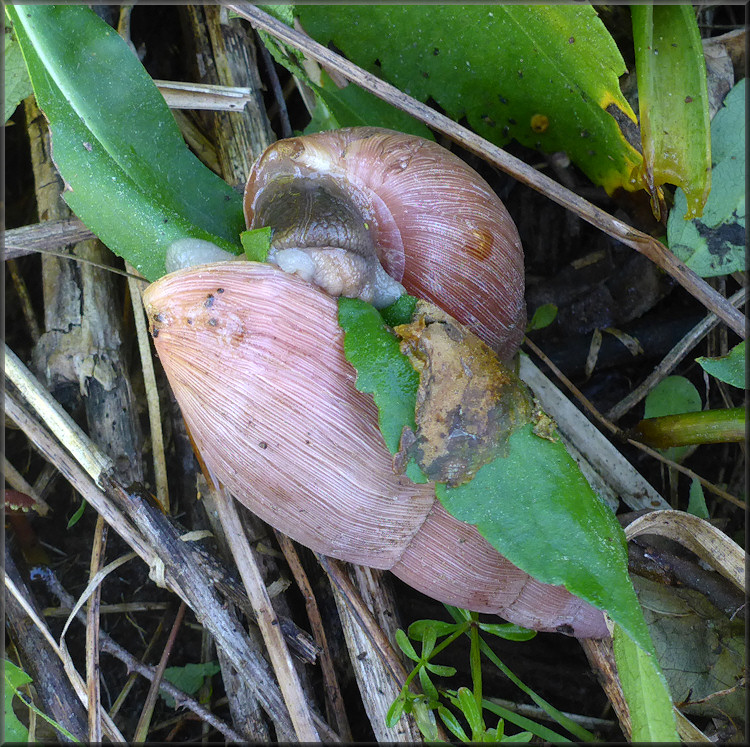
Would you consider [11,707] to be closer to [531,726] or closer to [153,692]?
[153,692]

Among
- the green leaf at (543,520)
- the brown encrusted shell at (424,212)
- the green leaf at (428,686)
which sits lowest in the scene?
the green leaf at (428,686)

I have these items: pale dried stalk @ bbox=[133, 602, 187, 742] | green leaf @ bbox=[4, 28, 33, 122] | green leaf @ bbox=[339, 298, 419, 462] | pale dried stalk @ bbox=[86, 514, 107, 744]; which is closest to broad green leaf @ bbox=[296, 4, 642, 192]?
green leaf @ bbox=[4, 28, 33, 122]

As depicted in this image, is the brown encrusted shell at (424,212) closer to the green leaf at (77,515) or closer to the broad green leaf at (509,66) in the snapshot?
the broad green leaf at (509,66)

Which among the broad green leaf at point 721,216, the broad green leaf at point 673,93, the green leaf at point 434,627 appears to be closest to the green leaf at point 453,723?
the green leaf at point 434,627

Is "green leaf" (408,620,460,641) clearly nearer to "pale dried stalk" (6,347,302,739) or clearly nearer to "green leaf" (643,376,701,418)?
"pale dried stalk" (6,347,302,739)

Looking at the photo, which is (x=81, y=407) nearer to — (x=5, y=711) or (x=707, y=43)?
(x=5, y=711)

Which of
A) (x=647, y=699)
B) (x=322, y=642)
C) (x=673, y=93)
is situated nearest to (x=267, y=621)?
(x=322, y=642)
